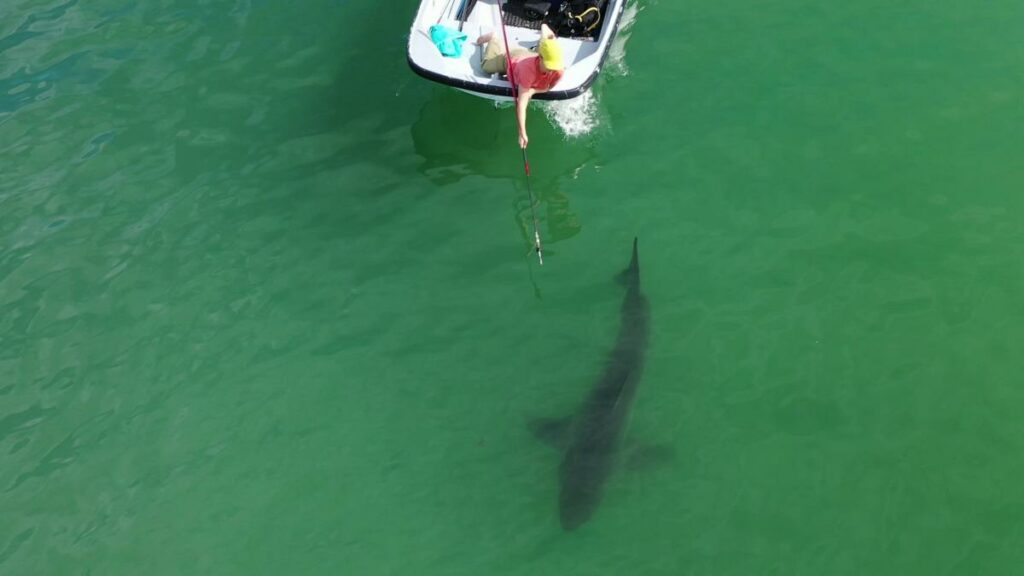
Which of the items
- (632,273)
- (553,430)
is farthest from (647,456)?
(632,273)

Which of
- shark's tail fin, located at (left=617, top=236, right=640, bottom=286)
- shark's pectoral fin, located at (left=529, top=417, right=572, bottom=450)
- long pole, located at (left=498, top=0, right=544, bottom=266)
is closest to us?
shark's pectoral fin, located at (left=529, top=417, right=572, bottom=450)

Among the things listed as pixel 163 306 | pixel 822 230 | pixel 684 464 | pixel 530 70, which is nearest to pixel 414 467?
pixel 684 464

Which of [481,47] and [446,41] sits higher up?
[446,41]

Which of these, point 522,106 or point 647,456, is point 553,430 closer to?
point 647,456

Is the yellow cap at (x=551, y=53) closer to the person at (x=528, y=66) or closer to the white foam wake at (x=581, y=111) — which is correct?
the person at (x=528, y=66)

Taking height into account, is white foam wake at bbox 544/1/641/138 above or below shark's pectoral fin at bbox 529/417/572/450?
above

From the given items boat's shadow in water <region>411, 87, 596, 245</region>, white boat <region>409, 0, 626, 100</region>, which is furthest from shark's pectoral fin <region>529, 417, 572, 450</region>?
white boat <region>409, 0, 626, 100</region>

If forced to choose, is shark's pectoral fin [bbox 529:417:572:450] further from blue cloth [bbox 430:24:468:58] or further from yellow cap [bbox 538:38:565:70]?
blue cloth [bbox 430:24:468:58]
